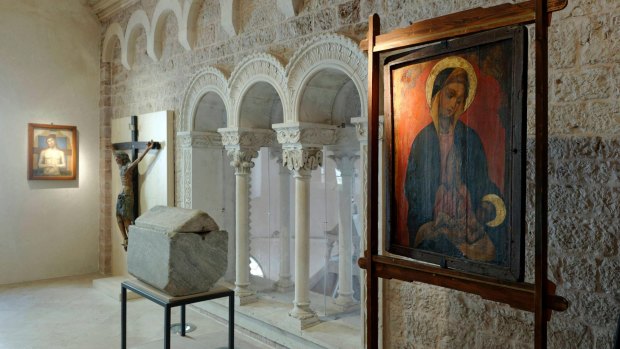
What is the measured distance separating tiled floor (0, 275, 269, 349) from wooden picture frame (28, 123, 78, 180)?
1303 millimetres

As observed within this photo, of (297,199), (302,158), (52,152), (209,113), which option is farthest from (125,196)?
(302,158)

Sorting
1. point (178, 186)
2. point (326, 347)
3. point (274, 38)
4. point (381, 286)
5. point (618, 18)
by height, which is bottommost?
point (326, 347)

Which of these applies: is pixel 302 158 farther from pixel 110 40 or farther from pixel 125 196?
pixel 110 40

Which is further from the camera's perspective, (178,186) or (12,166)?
(12,166)

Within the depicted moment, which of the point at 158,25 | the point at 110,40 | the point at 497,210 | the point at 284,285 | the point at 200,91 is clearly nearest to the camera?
the point at 497,210

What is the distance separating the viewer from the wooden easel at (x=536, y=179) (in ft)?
5.46

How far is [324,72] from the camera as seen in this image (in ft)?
11.7

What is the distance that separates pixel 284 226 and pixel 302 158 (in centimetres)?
139

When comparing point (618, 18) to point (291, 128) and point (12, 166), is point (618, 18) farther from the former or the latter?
point (12, 166)

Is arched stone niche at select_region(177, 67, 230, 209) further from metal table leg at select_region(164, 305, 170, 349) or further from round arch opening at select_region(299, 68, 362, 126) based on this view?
metal table leg at select_region(164, 305, 170, 349)

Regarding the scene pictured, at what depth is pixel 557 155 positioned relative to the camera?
2307mm

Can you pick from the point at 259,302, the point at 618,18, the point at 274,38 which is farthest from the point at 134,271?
the point at 618,18

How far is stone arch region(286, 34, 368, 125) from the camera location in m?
3.17

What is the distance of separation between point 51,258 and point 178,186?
2275 millimetres
